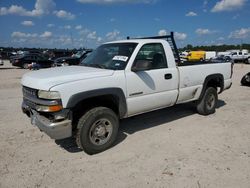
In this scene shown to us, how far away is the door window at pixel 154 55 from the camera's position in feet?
15.6

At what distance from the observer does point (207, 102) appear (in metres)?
6.33

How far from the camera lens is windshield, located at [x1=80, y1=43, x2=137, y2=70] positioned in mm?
4443

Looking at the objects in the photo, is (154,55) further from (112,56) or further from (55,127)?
(55,127)

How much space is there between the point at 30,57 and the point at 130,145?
23.4m

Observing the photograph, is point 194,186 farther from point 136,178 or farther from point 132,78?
point 132,78

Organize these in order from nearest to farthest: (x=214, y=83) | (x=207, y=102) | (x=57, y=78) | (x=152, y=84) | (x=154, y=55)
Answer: (x=57, y=78) < (x=152, y=84) < (x=154, y=55) < (x=207, y=102) < (x=214, y=83)

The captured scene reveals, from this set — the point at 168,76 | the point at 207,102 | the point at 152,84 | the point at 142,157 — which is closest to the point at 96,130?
the point at 142,157

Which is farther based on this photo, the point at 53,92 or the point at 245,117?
the point at 245,117

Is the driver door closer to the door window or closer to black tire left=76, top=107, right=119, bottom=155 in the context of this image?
the door window

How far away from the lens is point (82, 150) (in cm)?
433

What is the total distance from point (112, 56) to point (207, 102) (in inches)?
121

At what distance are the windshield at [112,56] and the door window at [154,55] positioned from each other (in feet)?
0.79

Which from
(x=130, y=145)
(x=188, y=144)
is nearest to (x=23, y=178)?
(x=130, y=145)

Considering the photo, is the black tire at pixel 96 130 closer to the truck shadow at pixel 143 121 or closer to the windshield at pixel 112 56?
the truck shadow at pixel 143 121
